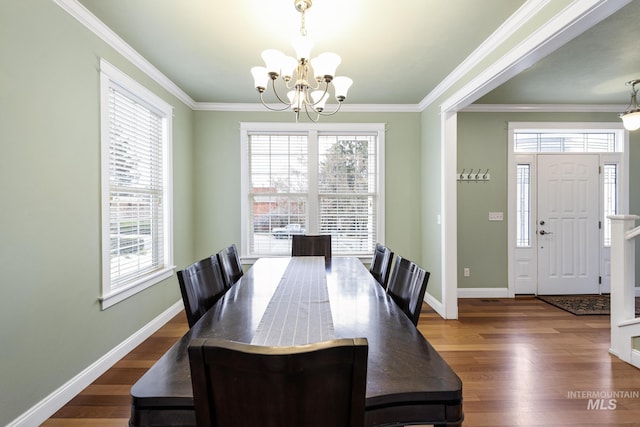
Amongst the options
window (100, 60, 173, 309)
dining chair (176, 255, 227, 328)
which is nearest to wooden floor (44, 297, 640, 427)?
window (100, 60, 173, 309)

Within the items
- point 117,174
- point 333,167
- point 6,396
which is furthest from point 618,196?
point 6,396

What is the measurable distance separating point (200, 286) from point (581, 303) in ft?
15.4

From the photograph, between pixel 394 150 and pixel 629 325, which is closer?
pixel 629 325

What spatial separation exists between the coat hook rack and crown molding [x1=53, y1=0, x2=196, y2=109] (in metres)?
3.78

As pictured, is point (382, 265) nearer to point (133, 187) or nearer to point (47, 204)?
point (47, 204)

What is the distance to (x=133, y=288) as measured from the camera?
2725mm

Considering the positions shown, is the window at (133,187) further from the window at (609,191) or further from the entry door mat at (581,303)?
the window at (609,191)

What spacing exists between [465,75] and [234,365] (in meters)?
3.30

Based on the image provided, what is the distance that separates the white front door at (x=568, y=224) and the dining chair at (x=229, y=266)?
4.15m

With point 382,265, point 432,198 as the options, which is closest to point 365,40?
point 382,265

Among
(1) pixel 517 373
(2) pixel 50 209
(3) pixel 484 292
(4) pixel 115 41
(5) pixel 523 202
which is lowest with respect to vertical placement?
(1) pixel 517 373

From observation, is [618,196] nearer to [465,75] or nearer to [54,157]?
[465,75]

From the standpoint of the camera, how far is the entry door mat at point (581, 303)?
144 inches

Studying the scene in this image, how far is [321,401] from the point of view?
2.18 ft
